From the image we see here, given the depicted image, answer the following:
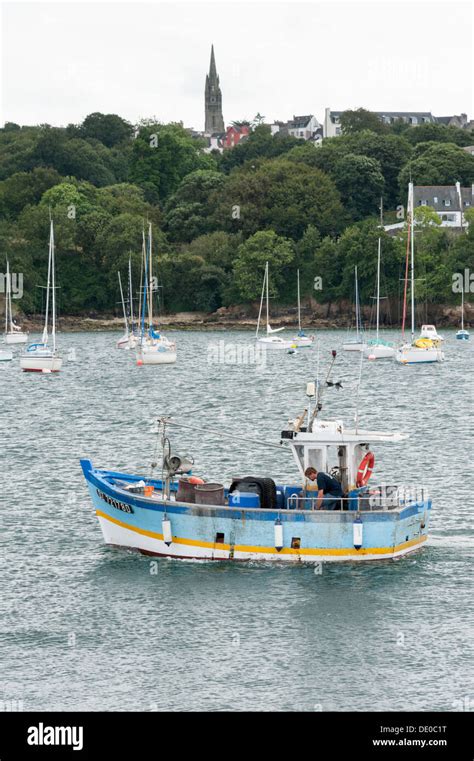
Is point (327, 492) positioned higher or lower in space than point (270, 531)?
higher

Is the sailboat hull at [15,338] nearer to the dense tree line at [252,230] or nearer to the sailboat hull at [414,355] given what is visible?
the dense tree line at [252,230]

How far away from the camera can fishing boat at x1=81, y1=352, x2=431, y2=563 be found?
1502 inches

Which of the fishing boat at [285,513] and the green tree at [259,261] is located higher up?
the green tree at [259,261]

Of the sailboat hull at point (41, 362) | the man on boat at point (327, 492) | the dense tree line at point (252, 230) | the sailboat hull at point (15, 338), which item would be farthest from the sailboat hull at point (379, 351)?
the man on boat at point (327, 492)

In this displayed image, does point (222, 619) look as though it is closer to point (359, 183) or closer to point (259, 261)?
point (259, 261)

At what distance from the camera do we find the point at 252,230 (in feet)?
615

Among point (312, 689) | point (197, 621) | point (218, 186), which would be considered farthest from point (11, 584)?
point (218, 186)

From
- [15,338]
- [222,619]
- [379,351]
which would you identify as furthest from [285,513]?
[15,338]

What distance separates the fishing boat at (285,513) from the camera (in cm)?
3816

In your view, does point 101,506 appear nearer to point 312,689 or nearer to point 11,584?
point 11,584

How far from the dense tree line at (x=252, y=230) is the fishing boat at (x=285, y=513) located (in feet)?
430

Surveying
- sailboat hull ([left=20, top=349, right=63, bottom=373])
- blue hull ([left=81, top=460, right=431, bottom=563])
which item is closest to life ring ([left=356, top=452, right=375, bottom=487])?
blue hull ([left=81, top=460, right=431, bottom=563])

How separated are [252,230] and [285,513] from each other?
15159 centimetres
